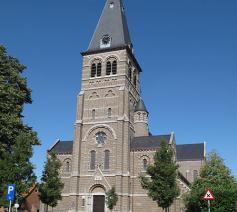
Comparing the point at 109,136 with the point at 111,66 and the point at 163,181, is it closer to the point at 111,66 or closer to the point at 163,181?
the point at 111,66

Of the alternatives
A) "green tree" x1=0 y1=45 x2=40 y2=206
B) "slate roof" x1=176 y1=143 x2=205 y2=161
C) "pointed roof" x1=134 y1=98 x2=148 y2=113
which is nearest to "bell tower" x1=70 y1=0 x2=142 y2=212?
"pointed roof" x1=134 y1=98 x2=148 y2=113

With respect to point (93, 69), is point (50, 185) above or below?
below

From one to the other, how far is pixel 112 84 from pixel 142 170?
45.2 ft

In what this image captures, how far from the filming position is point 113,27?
57000 mm

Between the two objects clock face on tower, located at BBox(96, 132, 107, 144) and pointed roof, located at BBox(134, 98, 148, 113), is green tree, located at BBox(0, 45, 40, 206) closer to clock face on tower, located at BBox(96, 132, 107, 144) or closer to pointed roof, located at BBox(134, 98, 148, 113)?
clock face on tower, located at BBox(96, 132, 107, 144)

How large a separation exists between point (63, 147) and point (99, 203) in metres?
10.6

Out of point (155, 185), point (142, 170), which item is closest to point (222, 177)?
point (142, 170)

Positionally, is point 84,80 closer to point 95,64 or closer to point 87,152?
point 95,64

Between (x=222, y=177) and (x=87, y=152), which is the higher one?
(x=87, y=152)

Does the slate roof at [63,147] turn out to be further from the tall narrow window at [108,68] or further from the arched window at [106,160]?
the tall narrow window at [108,68]

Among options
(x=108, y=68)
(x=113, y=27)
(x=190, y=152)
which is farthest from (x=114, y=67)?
(x=190, y=152)

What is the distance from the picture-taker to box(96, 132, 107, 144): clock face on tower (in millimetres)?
49969

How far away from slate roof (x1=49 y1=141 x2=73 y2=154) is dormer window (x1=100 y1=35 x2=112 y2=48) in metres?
16.1

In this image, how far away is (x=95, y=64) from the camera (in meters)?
55.3
